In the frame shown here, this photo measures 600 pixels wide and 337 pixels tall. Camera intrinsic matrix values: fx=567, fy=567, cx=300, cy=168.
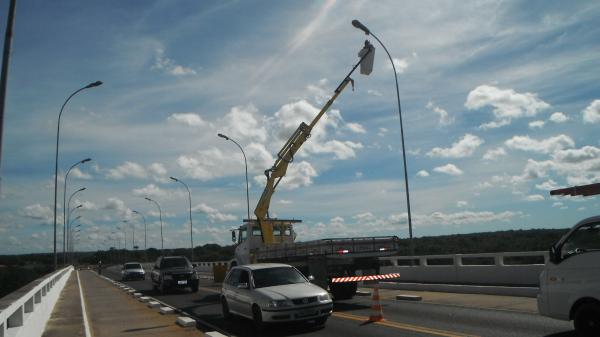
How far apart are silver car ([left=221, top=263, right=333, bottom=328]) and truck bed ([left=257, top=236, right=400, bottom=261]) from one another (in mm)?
3644

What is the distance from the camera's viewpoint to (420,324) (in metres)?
12.0

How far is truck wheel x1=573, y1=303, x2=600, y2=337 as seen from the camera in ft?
28.6

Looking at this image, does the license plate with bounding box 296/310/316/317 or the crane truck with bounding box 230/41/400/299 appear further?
the crane truck with bounding box 230/41/400/299

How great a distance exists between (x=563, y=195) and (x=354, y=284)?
31.0 ft

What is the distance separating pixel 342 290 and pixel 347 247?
175 cm

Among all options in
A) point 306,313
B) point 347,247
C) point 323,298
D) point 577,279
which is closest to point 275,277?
point 323,298

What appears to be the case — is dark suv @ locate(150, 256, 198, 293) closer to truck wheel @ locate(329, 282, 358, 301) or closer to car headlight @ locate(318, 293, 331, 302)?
truck wheel @ locate(329, 282, 358, 301)

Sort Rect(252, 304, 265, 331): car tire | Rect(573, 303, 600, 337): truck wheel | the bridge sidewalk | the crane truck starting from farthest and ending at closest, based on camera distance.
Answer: the crane truck → the bridge sidewalk → Rect(252, 304, 265, 331): car tire → Rect(573, 303, 600, 337): truck wheel

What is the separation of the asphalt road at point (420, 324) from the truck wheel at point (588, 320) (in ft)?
2.89

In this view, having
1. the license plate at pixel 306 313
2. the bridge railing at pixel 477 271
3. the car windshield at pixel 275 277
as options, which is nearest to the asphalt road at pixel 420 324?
the license plate at pixel 306 313

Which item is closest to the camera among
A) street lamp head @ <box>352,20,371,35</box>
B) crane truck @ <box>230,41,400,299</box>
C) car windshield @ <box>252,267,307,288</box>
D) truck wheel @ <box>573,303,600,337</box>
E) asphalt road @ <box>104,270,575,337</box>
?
truck wheel @ <box>573,303,600,337</box>

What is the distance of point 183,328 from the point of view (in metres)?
12.9

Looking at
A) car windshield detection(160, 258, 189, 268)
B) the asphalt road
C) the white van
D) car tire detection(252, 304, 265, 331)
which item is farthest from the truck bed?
car windshield detection(160, 258, 189, 268)

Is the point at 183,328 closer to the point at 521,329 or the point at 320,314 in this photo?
the point at 320,314
